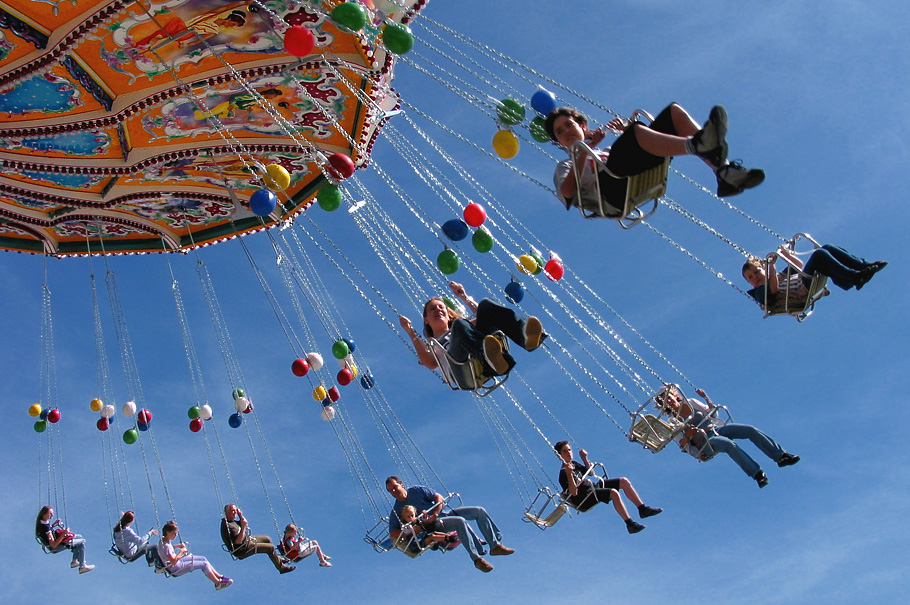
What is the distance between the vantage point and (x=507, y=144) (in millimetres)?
8117

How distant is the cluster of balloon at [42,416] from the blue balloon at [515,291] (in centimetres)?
911

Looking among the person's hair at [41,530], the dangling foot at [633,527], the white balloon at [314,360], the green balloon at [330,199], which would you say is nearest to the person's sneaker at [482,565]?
the dangling foot at [633,527]

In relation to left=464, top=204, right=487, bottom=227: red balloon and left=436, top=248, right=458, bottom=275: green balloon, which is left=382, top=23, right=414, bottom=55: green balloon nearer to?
left=464, top=204, right=487, bottom=227: red balloon

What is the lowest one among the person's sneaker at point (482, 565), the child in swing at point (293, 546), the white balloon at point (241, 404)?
the child in swing at point (293, 546)

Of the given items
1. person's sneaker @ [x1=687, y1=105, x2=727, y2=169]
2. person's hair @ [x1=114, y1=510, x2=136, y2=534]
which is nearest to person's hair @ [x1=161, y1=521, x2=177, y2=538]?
person's hair @ [x1=114, y1=510, x2=136, y2=534]

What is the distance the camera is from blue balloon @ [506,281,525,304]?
9773 mm

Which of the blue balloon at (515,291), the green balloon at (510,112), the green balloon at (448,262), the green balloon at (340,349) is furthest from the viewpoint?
the green balloon at (340,349)

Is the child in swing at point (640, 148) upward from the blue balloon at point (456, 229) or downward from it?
upward

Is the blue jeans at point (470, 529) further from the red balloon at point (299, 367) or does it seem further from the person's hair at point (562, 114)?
the person's hair at point (562, 114)

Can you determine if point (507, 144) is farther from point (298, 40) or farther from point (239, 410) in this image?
point (239, 410)

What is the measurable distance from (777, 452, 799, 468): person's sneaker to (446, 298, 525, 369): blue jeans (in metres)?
2.98

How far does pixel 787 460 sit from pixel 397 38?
17.6 ft

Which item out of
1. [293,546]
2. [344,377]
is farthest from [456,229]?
[293,546]

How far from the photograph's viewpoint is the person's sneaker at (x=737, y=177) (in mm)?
6074
